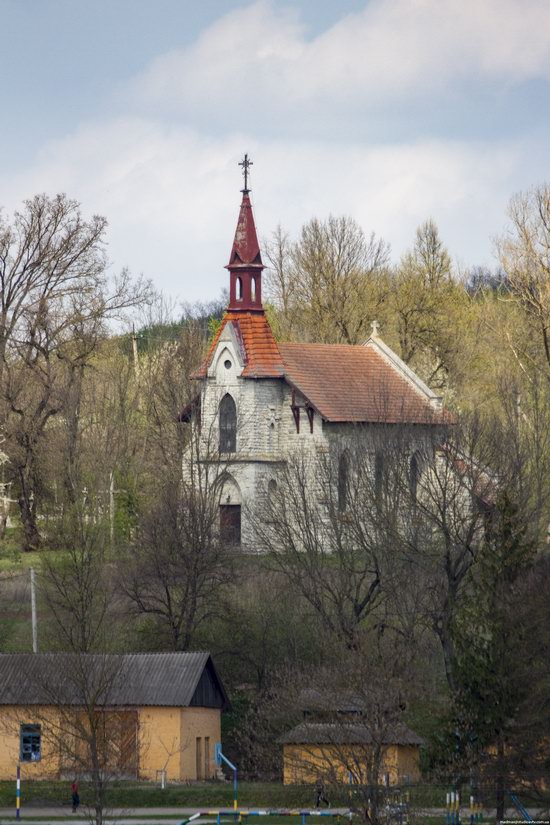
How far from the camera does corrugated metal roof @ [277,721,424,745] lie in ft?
121

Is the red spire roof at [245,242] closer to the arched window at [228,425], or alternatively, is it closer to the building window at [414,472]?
the arched window at [228,425]

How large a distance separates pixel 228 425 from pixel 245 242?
7.05 meters

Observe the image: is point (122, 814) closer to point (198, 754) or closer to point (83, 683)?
point (83, 683)

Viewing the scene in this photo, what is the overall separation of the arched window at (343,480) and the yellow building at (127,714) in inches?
546

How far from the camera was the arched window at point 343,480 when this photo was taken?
193ft

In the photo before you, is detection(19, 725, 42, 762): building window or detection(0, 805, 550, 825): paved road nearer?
detection(0, 805, 550, 825): paved road

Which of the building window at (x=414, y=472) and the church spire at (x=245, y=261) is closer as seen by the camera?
the building window at (x=414, y=472)

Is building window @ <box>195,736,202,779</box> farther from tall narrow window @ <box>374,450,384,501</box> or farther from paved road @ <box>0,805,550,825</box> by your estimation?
tall narrow window @ <box>374,450,384,501</box>

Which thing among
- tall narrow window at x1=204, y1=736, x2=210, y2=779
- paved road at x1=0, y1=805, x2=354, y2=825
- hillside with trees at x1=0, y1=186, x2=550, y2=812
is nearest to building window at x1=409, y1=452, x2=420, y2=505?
hillside with trees at x1=0, y1=186, x2=550, y2=812

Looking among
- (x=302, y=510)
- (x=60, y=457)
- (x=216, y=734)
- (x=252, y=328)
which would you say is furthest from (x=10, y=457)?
(x=216, y=734)

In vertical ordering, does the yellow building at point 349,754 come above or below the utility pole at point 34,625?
A: below

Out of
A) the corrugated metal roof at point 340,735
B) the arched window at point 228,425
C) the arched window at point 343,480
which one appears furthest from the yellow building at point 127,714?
the arched window at point 228,425

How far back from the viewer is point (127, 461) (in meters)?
71.6

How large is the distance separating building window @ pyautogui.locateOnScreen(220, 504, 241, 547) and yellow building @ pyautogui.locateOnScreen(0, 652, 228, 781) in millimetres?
16242
